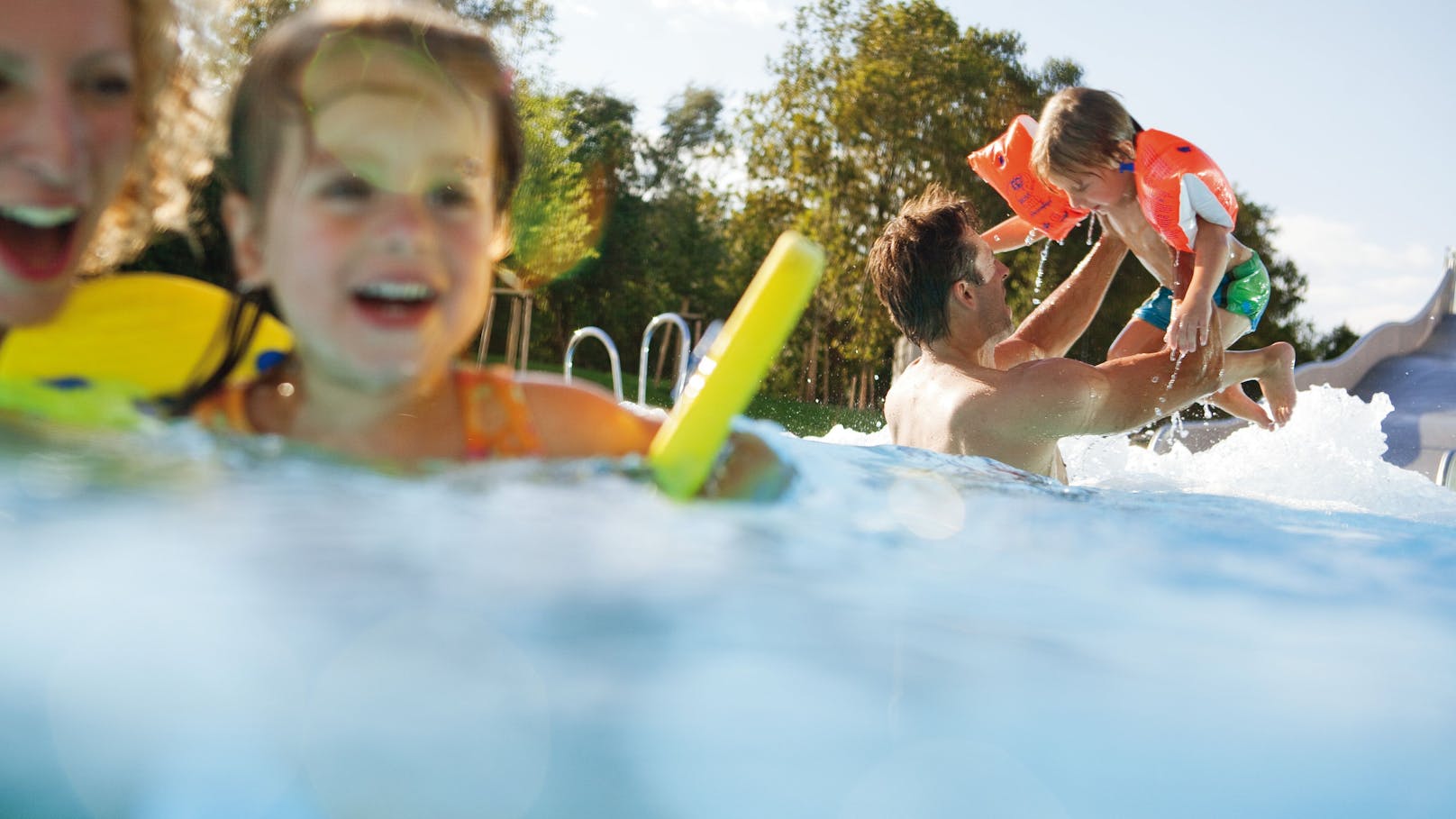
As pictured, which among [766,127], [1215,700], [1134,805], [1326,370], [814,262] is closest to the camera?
[1134,805]

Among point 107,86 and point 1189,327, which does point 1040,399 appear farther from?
point 107,86

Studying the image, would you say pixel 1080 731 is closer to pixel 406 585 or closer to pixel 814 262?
pixel 814 262

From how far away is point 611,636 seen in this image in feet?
4.37

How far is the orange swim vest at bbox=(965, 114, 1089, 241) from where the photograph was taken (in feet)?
17.7

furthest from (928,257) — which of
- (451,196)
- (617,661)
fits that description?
(617,661)

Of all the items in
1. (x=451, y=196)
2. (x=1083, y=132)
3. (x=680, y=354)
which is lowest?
(x=680, y=354)

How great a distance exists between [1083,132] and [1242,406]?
1.81 m

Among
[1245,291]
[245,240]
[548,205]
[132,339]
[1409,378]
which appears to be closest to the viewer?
[245,240]

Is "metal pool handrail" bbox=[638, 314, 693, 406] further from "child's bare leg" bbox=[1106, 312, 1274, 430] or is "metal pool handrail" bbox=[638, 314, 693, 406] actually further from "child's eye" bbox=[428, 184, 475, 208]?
"child's bare leg" bbox=[1106, 312, 1274, 430]

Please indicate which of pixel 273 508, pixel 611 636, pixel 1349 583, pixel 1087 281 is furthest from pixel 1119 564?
pixel 1087 281

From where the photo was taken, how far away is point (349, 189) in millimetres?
1617

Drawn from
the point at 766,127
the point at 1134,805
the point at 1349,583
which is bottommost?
the point at 1134,805

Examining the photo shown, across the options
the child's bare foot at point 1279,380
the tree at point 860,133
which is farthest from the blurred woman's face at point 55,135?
the tree at point 860,133

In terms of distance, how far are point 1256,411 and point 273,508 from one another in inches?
214
